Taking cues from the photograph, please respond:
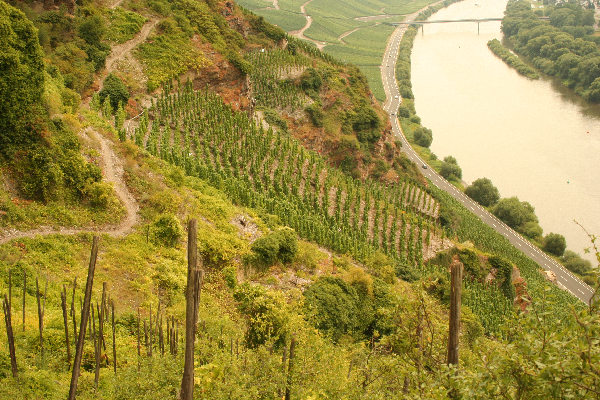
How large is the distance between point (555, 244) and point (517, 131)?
29742mm

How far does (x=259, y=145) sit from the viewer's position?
44.2 m

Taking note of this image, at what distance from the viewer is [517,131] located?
279 ft

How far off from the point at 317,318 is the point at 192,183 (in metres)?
13.6

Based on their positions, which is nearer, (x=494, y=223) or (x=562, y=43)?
(x=494, y=223)

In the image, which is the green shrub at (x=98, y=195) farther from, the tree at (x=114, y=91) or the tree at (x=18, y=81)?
the tree at (x=114, y=91)

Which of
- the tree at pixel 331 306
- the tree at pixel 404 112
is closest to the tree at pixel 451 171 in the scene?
the tree at pixel 404 112

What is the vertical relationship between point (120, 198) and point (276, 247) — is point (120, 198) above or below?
above

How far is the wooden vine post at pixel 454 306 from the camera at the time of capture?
9.15m

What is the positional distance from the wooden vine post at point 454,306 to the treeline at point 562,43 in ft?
328

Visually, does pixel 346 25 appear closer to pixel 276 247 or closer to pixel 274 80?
pixel 274 80

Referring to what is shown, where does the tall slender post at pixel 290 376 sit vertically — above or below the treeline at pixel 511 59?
below

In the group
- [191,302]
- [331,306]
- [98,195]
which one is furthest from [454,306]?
[98,195]

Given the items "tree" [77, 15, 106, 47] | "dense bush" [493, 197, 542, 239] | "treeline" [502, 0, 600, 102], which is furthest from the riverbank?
"tree" [77, 15, 106, 47]

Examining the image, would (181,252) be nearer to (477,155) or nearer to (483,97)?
(477,155)
